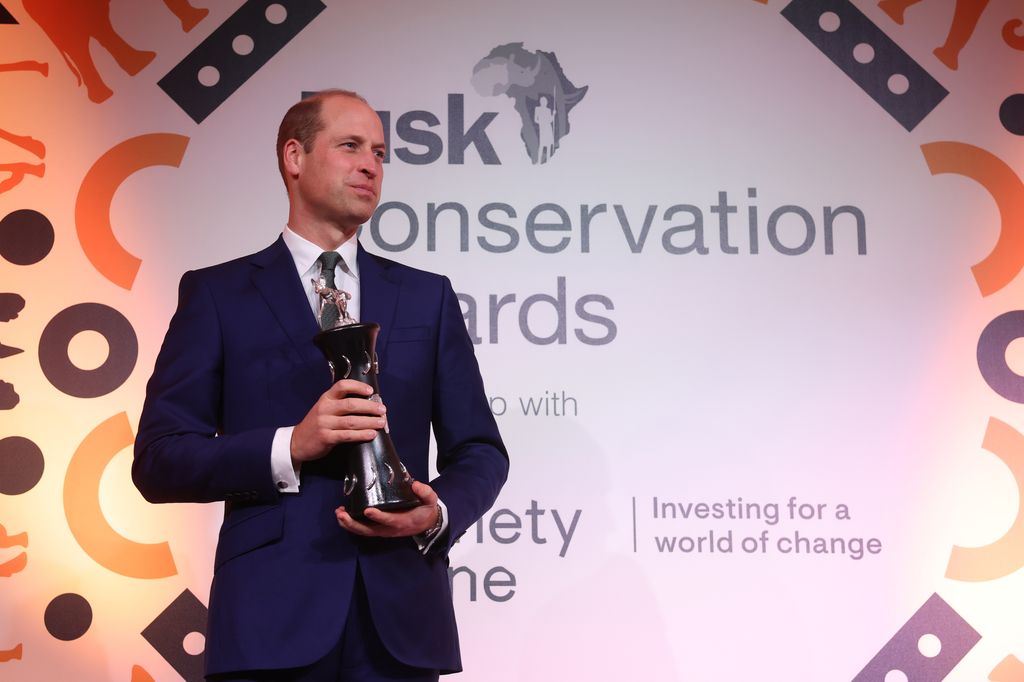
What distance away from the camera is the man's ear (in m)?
2.03

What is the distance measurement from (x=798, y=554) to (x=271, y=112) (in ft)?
6.62

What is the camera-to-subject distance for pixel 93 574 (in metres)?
3.01

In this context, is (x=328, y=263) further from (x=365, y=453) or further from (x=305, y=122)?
(x=365, y=453)

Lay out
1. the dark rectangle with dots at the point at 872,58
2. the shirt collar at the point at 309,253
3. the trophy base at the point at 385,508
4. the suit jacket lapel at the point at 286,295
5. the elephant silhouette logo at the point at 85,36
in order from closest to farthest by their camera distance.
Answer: the trophy base at the point at 385,508 → the suit jacket lapel at the point at 286,295 → the shirt collar at the point at 309,253 → the elephant silhouette logo at the point at 85,36 → the dark rectangle with dots at the point at 872,58

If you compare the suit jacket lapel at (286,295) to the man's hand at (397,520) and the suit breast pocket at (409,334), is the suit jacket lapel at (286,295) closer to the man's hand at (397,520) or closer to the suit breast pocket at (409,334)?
the suit breast pocket at (409,334)

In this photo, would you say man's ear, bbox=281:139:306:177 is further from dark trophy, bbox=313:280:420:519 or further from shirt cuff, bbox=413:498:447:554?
shirt cuff, bbox=413:498:447:554

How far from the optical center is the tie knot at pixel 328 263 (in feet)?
6.02

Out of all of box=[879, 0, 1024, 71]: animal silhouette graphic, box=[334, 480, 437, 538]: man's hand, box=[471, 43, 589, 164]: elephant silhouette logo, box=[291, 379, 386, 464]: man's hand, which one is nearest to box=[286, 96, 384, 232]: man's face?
box=[291, 379, 386, 464]: man's hand

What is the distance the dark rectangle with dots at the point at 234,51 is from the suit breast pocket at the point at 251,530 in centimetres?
187

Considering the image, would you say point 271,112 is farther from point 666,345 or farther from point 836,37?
point 836,37

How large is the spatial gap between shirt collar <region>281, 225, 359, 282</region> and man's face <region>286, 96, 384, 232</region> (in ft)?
0.14

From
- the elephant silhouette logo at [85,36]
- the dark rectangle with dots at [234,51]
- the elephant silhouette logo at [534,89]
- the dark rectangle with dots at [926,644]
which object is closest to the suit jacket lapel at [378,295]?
the elephant silhouette logo at [534,89]

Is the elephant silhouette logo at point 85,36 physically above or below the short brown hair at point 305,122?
above

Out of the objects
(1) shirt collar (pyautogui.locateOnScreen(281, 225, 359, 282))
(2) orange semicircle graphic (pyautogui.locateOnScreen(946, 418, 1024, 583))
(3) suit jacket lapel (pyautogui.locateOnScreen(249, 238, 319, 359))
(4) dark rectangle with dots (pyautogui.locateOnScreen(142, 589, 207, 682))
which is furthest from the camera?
(2) orange semicircle graphic (pyautogui.locateOnScreen(946, 418, 1024, 583))
